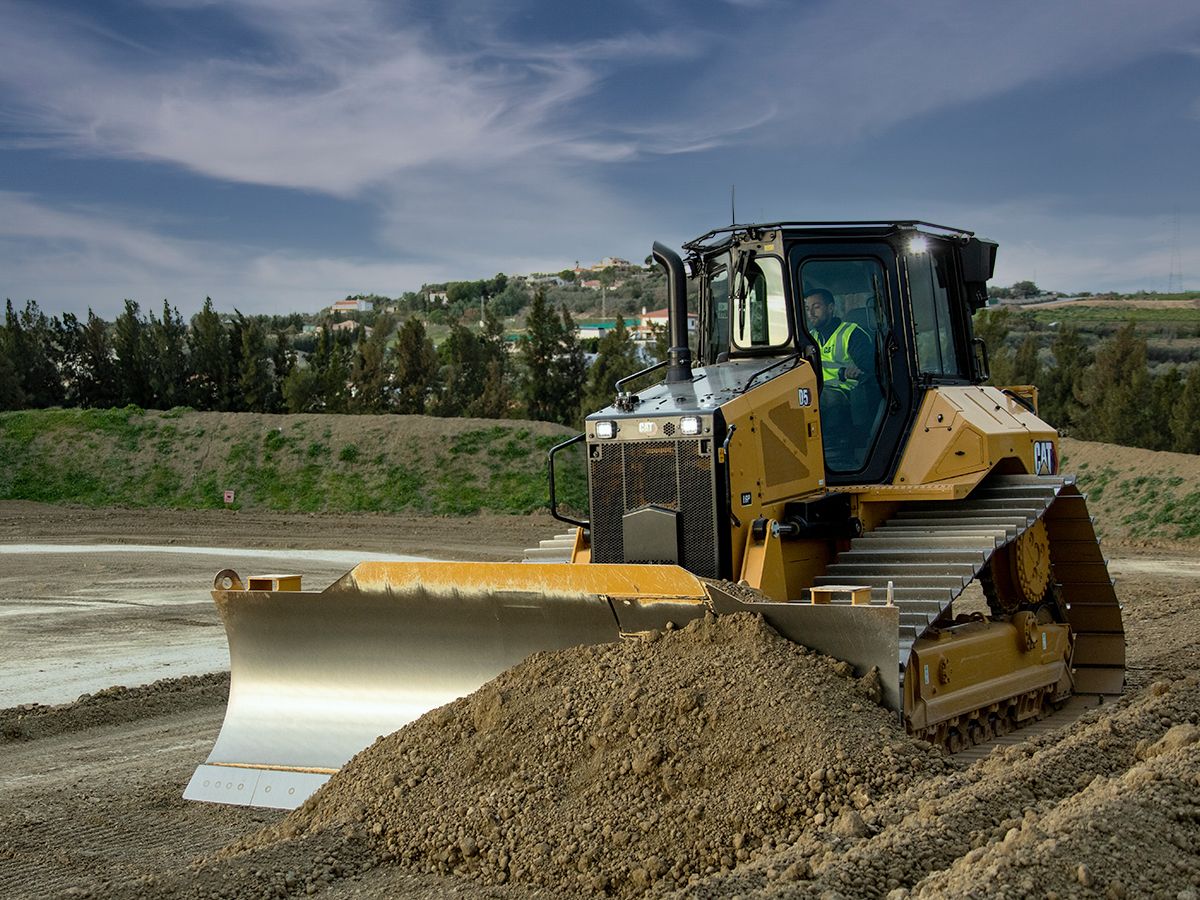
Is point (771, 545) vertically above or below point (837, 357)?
below

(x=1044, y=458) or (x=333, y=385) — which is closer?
(x=1044, y=458)

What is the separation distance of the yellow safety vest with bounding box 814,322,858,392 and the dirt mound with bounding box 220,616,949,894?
Answer: 233cm

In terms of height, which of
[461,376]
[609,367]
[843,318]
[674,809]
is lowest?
[674,809]

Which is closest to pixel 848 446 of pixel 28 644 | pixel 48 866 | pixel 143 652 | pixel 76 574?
pixel 48 866

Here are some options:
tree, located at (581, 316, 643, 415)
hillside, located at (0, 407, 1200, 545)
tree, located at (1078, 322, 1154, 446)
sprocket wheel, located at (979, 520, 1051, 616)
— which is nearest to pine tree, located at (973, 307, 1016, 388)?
tree, located at (1078, 322, 1154, 446)

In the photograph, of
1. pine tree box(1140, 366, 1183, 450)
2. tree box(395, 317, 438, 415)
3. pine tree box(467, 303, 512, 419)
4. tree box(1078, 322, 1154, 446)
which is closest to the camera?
pine tree box(1140, 366, 1183, 450)

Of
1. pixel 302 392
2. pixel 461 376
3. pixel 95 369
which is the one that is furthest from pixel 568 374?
pixel 95 369

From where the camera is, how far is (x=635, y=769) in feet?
18.9

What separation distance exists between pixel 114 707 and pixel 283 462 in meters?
22.1

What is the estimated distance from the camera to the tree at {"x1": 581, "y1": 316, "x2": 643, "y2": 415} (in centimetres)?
3862

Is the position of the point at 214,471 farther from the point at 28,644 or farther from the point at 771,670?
the point at 771,670

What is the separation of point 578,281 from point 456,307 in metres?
30.6

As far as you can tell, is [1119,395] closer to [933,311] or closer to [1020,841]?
[933,311]

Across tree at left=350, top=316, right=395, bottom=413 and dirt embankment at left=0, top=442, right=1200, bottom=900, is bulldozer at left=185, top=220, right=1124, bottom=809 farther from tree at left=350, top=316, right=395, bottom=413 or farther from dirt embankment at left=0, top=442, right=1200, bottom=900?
tree at left=350, top=316, right=395, bottom=413
